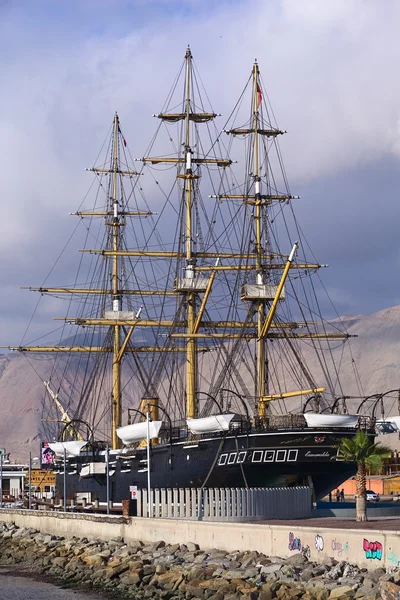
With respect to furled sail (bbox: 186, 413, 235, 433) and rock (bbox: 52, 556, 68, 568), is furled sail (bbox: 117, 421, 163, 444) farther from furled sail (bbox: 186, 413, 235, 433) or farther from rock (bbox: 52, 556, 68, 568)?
rock (bbox: 52, 556, 68, 568)

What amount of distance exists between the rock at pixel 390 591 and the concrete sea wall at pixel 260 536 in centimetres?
181

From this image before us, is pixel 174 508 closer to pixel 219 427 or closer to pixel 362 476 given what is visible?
pixel 362 476

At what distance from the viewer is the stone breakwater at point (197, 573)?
2939 cm

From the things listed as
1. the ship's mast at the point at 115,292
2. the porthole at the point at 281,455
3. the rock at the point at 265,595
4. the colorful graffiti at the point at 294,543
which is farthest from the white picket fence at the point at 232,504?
the ship's mast at the point at 115,292

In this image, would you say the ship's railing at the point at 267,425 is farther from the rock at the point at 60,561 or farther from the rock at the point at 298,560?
the rock at the point at 298,560

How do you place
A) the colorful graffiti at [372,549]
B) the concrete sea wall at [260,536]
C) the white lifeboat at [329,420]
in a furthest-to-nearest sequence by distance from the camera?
the white lifeboat at [329,420]
the concrete sea wall at [260,536]
the colorful graffiti at [372,549]

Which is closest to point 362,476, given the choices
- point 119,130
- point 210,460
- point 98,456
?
point 210,460

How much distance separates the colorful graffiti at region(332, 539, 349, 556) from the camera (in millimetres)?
31188

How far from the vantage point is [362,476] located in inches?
1587

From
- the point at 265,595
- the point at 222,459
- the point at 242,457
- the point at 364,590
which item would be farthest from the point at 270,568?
the point at 222,459

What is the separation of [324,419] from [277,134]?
88.7 feet

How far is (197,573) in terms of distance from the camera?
34.4 metres

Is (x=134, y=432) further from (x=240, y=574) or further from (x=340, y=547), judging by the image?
(x=340, y=547)

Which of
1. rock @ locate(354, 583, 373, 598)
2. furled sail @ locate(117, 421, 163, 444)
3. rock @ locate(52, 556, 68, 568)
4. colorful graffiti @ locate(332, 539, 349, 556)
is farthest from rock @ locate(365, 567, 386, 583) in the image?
furled sail @ locate(117, 421, 163, 444)
